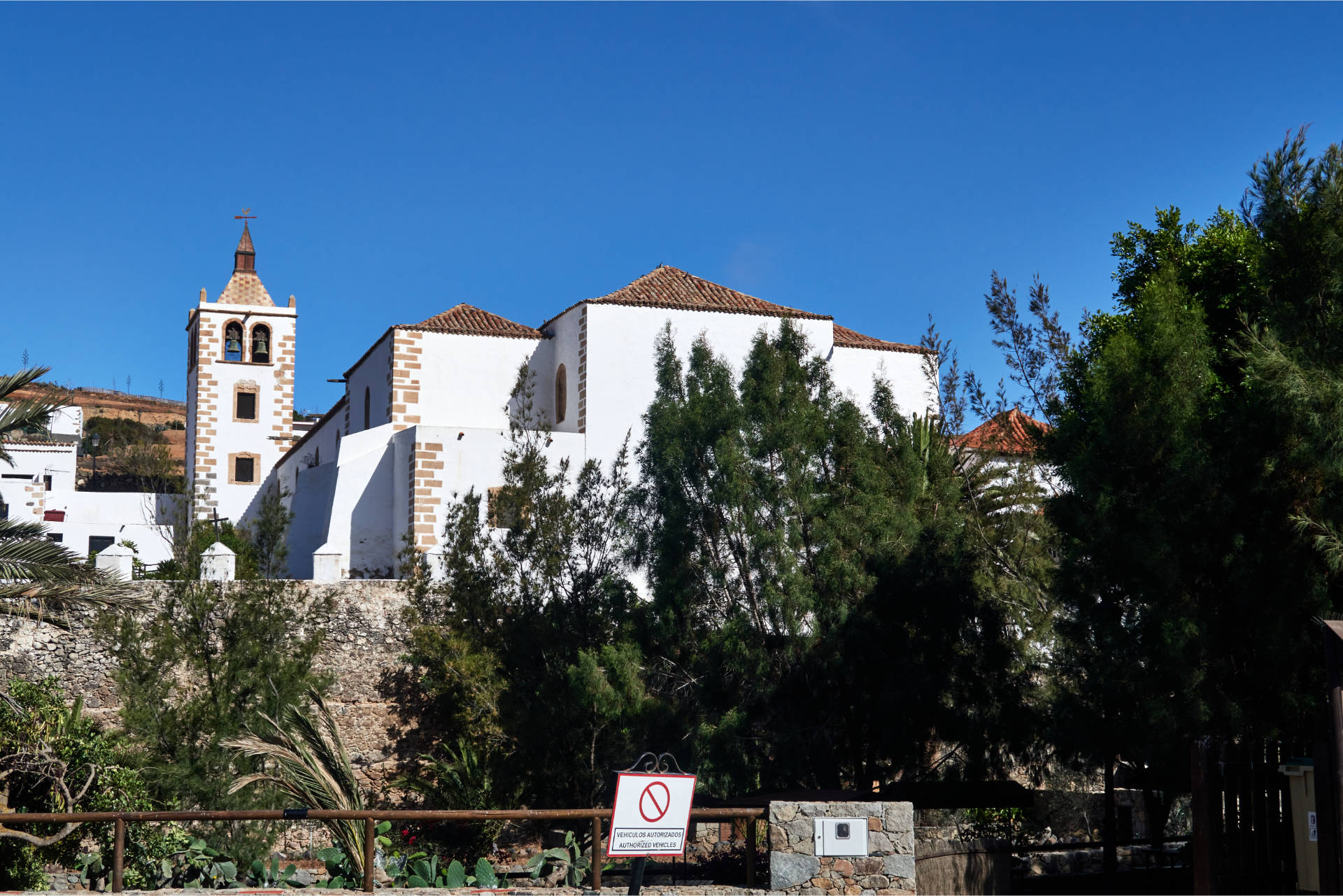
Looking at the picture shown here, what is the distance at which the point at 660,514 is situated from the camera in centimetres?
1702

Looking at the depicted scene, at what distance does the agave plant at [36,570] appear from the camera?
11.5m

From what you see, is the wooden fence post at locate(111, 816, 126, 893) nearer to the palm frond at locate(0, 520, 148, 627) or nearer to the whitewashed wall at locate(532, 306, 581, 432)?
the palm frond at locate(0, 520, 148, 627)

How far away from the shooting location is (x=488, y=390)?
1091 inches

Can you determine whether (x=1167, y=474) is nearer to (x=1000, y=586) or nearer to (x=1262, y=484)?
(x=1262, y=484)

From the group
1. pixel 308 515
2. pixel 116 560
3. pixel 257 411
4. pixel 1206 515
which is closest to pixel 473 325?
pixel 308 515

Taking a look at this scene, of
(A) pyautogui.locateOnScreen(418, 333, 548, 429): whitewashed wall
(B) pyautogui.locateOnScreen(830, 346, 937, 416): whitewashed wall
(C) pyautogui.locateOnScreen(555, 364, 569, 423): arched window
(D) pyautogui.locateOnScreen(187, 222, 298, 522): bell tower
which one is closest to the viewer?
(C) pyautogui.locateOnScreen(555, 364, 569, 423): arched window

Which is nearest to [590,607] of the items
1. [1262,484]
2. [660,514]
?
[660,514]

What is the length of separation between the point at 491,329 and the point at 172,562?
841 cm

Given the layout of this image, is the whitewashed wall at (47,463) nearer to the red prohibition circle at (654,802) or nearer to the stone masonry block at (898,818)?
the red prohibition circle at (654,802)

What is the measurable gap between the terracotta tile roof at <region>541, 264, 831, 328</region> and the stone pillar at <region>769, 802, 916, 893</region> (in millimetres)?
16364

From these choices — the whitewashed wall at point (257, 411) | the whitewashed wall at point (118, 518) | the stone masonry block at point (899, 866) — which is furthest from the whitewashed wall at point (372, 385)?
the stone masonry block at point (899, 866)

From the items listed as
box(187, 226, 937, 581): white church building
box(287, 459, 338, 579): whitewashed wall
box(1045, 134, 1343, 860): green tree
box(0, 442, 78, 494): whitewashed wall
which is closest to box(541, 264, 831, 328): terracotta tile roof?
box(187, 226, 937, 581): white church building

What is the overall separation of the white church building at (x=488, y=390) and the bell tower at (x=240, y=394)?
829cm

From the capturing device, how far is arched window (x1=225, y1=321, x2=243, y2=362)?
3931 cm
